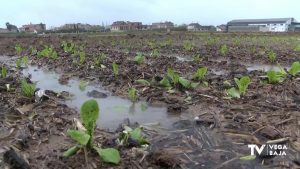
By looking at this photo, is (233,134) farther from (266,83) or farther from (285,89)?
(266,83)

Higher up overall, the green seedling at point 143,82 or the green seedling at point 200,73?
the green seedling at point 200,73

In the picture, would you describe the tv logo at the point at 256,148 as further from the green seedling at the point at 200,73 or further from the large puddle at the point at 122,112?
the green seedling at the point at 200,73

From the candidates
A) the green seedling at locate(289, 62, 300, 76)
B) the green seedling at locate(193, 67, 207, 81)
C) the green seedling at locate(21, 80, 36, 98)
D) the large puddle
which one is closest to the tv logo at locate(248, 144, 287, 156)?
the large puddle

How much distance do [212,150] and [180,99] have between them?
1.60 m

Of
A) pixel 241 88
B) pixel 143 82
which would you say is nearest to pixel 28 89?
pixel 143 82

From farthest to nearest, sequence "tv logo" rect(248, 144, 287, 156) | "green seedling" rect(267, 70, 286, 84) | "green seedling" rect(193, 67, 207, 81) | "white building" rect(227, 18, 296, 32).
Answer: "white building" rect(227, 18, 296, 32) < "green seedling" rect(193, 67, 207, 81) < "green seedling" rect(267, 70, 286, 84) < "tv logo" rect(248, 144, 287, 156)

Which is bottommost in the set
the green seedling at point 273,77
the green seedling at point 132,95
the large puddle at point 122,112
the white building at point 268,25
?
the large puddle at point 122,112

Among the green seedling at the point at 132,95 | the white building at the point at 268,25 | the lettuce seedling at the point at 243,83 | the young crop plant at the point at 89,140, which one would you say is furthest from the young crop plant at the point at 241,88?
the white building at the point at 268,25

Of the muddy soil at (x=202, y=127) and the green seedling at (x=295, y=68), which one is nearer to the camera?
the muddy soil at (x=202, y=127)

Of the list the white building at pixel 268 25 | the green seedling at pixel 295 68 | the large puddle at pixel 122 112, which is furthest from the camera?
the white building at pixel 268 25

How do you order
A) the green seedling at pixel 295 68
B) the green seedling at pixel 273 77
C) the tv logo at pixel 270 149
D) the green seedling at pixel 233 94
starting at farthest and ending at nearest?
the green seedling at pixel 295 68, the green seedling at pixel 273 77, the green seedling at pixel 233 94, the tv logo at pixel 270 149

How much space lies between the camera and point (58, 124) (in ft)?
10.4

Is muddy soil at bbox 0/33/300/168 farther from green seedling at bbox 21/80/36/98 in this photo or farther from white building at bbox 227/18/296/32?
white building at bbox 227/18/296/32

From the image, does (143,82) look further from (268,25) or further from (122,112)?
(268,25)
